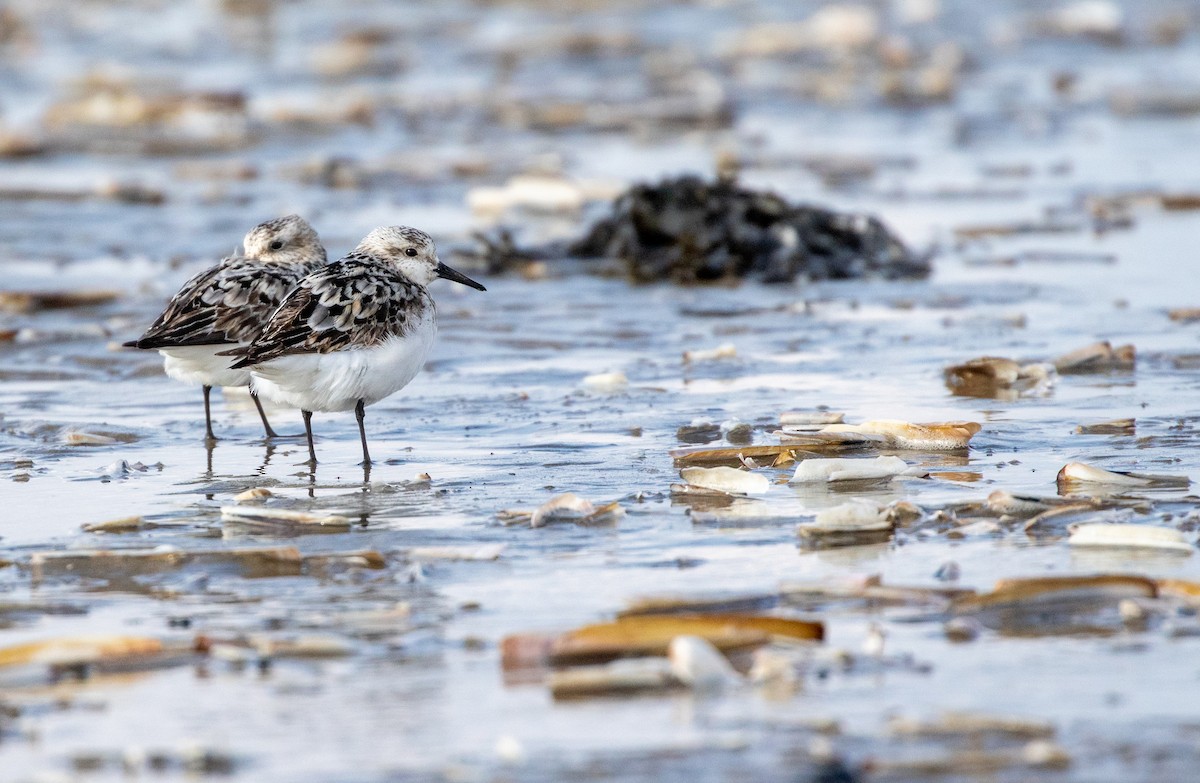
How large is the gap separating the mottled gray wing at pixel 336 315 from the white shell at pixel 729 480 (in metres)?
1.39

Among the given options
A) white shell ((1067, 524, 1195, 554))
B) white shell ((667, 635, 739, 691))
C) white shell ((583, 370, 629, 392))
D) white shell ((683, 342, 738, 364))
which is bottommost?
white shell ((667, 635, 739, 691))

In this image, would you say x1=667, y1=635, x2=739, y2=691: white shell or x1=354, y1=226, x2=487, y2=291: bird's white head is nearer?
x1=667, y1=635, x2=739, y2=691: white shell

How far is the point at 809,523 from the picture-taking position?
5.24 meters

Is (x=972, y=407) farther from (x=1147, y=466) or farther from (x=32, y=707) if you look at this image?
(x=32, y=707)

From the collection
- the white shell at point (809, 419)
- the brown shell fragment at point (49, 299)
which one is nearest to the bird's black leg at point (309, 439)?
the white shell at point (809, 419)

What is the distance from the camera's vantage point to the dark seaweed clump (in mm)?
10586

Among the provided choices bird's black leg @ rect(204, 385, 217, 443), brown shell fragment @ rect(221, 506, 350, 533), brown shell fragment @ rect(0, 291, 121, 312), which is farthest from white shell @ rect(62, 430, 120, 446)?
brown shell fragment @ rect(0, 291, 121, 312)

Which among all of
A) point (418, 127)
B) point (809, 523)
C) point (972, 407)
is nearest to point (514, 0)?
point (418, 127)

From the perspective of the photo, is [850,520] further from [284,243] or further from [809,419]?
[284,243]

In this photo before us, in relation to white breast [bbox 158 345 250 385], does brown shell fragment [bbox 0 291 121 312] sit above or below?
above

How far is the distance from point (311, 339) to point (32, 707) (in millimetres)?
2660

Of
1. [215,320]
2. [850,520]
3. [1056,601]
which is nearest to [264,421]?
[215,320]

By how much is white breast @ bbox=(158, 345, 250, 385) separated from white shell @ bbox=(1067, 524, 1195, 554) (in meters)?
3.38

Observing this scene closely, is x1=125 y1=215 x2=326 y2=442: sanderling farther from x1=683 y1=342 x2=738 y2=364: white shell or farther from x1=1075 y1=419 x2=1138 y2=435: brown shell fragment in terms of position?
x1=1075 y1=419 x2=1138 y2=435: brown shell fragment
